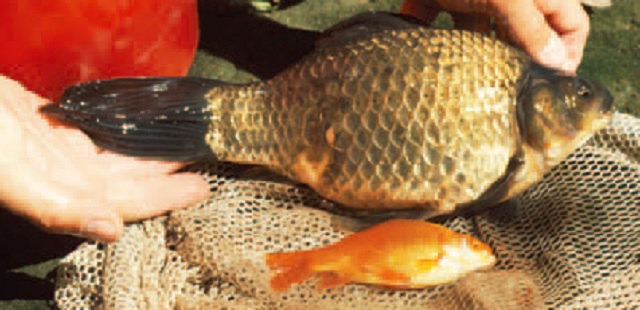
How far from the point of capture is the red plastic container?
6.23ft

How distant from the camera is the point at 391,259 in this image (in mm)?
1732

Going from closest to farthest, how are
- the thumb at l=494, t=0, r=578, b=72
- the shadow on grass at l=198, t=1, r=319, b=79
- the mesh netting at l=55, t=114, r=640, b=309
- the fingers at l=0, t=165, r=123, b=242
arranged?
the fingers at l=0, t=165, r=123, b=242 < the mesh netting at l=55, t=114, r=640, b=309 < the thumb at l=494, t=0, r=578, b=72 < the shadow on grass at l=198, t=1, r=319, b=79

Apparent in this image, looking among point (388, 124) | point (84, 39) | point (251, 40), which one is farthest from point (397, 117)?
point (251, 40)

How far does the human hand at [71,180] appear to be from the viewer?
1.65 metres

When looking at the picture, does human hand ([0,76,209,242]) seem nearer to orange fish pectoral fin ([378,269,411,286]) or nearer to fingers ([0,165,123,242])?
fingers ([0,165,123,242])

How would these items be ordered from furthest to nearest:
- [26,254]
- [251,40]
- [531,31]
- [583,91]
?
[251,40] < [26,254] < [531,31] < [583,91]

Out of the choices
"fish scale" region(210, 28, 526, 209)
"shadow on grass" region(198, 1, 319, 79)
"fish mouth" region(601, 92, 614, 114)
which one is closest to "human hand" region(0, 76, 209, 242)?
"fish scale" region(210, 28, 526, 209)

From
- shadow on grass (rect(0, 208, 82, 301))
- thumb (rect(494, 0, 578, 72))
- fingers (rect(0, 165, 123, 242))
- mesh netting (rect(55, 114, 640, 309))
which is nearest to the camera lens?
fingers (rect(0, 165, 123, 242))

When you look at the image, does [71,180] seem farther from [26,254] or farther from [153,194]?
[26,254]

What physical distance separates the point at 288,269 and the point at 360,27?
70 centimetres

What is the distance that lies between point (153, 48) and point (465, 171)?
1.06 metres

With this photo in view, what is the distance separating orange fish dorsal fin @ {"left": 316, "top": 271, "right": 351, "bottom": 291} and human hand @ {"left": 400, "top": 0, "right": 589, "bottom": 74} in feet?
2.67

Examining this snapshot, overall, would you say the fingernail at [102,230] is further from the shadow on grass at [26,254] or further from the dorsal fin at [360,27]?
the dorsal fin at [360,27]

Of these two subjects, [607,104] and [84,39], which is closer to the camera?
[607,104]
